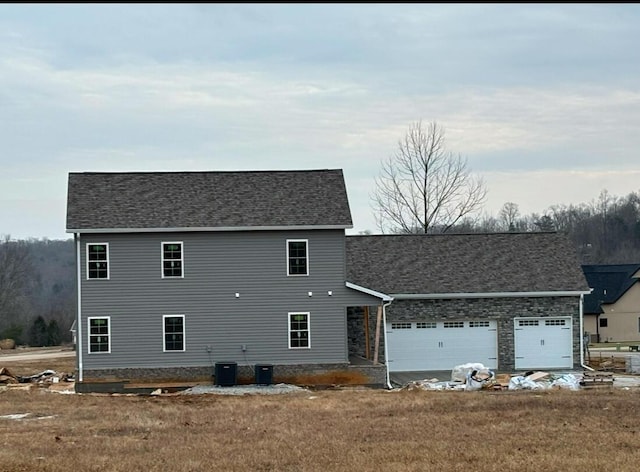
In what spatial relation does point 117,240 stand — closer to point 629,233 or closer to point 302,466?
point 302,466

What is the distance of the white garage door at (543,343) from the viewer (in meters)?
33.5

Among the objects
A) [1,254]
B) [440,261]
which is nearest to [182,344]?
[440,261]

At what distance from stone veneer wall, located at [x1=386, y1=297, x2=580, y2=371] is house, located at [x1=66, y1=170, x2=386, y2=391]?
357 centimetres

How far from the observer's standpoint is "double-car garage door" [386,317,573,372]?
33.2m

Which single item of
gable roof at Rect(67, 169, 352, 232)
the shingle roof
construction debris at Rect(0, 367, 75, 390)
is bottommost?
construction debris at Rect(0, 367, 75, 390)

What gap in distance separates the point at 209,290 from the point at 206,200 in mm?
3124

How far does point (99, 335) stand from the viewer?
28.8 m

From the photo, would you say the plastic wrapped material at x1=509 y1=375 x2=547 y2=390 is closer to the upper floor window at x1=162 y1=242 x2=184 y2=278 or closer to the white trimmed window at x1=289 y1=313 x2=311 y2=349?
the white trimmed window at x1=289 y1=313 x2=311 y2=349

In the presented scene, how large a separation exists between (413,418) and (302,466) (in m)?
6.24

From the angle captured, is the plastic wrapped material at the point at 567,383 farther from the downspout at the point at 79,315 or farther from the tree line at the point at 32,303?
the tree line at the point at 32,303

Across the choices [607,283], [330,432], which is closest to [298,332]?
[330,432]

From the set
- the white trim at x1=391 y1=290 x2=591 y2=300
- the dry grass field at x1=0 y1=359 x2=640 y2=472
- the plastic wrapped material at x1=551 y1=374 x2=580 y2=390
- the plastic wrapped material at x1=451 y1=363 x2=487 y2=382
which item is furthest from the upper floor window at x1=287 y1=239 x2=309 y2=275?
the plastic wrapped material at x1=551 y1=374 x2=580 y2=390

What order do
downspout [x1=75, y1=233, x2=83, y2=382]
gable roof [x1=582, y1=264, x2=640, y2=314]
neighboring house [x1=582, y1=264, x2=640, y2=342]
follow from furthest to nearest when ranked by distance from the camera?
1. neighboring house [x1=582, y1=264, x2=640, y2=342]
2. gable roof [x1=582, y1=264, x2=640, y2=314]
3. downspout [x1=75, y1=233, x2=83, y2=382]

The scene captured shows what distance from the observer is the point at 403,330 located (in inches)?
1308
